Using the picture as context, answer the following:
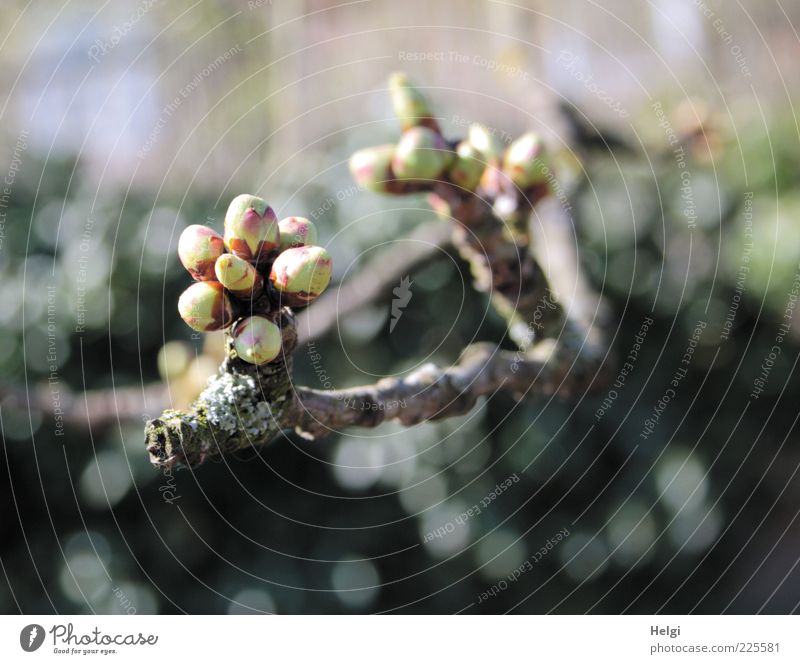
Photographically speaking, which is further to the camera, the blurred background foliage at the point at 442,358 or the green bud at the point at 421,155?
the blurred background foliage at the point at 442,358

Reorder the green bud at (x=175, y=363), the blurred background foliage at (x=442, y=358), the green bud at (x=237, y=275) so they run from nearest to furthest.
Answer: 1. the green bud at (x=237, y=275)
2. the green bud at (x=175, y=363)
3. the blurred background foliage at (x=442, y=358)

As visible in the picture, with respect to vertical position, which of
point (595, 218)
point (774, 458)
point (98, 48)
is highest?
point (98, 48)

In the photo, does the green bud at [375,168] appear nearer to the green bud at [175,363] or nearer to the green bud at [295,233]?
the green bud at [295,233]

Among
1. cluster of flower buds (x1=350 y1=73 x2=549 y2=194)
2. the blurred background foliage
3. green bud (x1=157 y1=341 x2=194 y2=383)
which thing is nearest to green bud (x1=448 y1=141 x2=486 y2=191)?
cluster of flower buds (x1=350 y1=73 x2=549 y2=194)

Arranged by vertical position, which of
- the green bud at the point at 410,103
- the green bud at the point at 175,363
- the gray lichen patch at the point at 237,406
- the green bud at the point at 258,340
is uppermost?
the green bud at the point at 410,103

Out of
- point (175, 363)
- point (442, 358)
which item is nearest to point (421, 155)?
point (175, 363)

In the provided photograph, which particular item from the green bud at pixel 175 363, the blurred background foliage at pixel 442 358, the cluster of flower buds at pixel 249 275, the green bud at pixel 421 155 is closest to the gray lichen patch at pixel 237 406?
the cluster of flower buds at pixel 249 275
